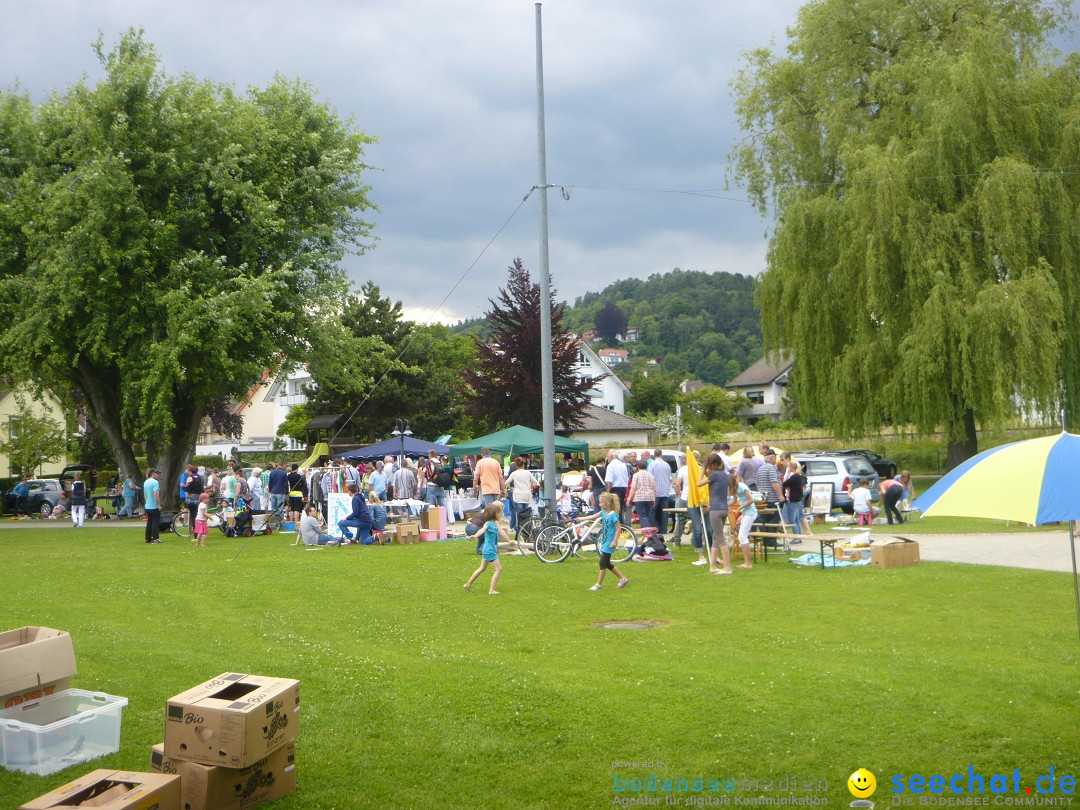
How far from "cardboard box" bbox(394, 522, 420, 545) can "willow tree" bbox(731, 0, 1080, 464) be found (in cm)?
1443

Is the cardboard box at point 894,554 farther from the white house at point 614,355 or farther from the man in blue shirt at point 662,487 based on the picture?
the white house at point 614,355

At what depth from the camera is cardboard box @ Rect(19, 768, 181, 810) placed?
4770 mm

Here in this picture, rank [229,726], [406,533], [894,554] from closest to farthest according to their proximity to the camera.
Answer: [229,726] → [894,554] → [406,533]

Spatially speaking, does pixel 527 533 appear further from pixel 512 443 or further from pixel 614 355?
pixel 614 355

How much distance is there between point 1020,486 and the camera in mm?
6035

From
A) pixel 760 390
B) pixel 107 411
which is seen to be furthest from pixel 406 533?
pixel 760 390

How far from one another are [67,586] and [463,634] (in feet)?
23.9

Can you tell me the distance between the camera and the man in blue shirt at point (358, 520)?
22.5 m

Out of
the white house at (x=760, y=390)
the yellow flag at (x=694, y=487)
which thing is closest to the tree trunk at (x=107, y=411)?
the yellow flag at (x=694, y=487)

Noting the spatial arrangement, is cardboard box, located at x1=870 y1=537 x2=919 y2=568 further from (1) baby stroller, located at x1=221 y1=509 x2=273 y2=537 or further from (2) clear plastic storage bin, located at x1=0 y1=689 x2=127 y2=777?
(1) baby stroller, located at x1=221 y1=509 x2=273 y2=537

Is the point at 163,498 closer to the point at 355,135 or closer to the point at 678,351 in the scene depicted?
the point at 355,135

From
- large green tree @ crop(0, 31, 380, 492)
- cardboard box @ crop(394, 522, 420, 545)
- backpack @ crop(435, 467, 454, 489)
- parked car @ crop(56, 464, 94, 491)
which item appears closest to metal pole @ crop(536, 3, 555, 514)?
cardboard box @ crop(394, 522, 420, 545)

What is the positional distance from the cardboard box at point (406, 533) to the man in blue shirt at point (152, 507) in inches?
216

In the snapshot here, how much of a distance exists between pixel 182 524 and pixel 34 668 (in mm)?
22451
